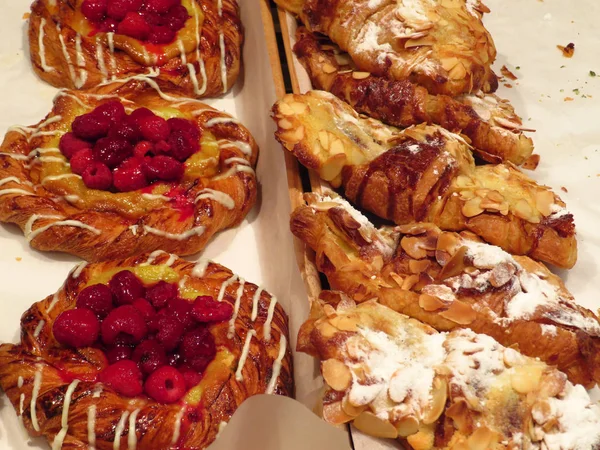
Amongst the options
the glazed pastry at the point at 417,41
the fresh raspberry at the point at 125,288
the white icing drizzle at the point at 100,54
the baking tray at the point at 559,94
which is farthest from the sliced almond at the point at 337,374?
the white icing drizzle at the point at 100,54

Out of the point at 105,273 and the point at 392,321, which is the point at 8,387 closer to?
the point at 105,273

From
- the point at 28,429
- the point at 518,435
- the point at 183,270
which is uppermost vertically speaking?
the point at 518,435

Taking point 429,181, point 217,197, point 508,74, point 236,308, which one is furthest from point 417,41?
point 236,308

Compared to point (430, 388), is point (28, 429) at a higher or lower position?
lower

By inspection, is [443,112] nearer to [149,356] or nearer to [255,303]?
[255,303]

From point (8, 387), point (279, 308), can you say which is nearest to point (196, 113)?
point (279, 308)

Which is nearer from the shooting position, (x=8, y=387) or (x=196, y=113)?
(x=8, y=387)

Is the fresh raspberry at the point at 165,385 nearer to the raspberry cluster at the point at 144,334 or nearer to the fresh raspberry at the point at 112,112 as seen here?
the raspberry cluster at the point at 144,334
